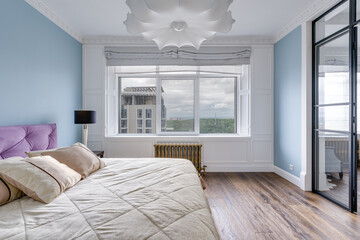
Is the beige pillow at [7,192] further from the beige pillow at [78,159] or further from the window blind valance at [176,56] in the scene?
the window blind valance at [176,56]

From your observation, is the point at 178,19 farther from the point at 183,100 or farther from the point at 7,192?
the point at 183,100

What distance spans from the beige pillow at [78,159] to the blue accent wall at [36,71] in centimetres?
86

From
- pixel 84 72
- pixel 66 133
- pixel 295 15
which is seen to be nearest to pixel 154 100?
pixel 84 72

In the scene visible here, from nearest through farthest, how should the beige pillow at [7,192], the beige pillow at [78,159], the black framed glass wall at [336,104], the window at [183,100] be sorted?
the beige pillow at [7,192]
the beige pillow at [78,159]
the black framed glass wall at [336,104]
the window at [183,100]

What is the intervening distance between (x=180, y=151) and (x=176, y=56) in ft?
6.28

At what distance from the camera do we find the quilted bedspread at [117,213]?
90cm

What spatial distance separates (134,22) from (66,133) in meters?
2.59

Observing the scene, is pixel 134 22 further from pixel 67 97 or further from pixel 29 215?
pixel 67 97

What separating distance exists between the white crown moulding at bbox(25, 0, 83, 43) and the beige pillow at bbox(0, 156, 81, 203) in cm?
227

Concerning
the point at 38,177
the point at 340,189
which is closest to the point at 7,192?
the point at 38,177

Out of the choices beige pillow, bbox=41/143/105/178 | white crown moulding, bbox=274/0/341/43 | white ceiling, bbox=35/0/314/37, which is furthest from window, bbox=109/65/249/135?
beige pillow, bbox=41/143/105/178

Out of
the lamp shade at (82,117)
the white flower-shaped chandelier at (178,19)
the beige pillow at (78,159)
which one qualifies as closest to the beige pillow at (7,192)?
the beige pillow at (78,159)

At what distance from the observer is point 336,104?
2510mm

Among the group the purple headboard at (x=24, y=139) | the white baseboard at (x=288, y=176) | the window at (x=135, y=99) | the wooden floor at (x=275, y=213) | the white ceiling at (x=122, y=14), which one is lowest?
the wooden floor at (x=275, y=213)
